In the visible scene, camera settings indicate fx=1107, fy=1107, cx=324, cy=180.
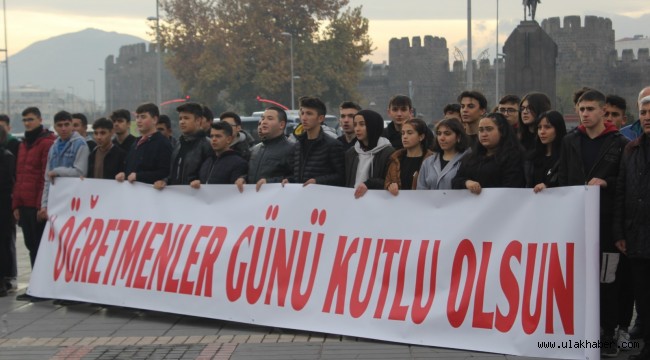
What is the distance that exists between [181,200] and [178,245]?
389 mm

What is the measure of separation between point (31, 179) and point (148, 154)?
4.62 feet

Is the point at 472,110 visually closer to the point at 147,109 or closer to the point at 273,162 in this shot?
the point at 273,162

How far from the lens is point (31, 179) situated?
33.1ft

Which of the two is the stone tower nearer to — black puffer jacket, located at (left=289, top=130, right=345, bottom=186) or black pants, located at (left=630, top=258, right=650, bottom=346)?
black puffer jacket, located at (left=289, top=130, right=345, bottom=186)

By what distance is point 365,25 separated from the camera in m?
59.6

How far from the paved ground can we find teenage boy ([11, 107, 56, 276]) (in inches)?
50.1

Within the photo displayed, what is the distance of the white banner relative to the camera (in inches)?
261

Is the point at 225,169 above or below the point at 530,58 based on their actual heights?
below

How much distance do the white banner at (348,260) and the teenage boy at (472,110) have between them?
1233mm

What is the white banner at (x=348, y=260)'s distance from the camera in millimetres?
6641

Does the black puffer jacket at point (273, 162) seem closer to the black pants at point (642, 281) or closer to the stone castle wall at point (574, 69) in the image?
the black pants at point (642, 281)

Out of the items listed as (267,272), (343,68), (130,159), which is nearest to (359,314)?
(267,272)

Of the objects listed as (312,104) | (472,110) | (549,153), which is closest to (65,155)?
(312,104)

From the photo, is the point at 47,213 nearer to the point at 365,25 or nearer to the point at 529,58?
the point at 529,58
